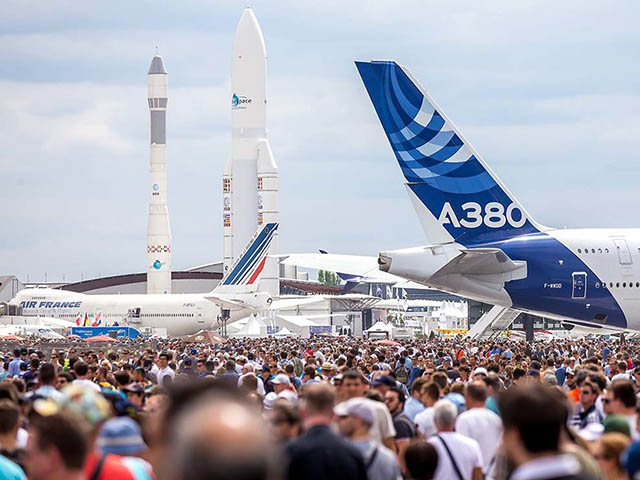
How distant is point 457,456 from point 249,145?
250 feet

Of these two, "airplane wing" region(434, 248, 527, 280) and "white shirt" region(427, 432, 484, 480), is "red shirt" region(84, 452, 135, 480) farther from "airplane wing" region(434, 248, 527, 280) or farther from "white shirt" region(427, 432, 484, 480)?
"airplane wing" region(434, 248, 527, 280)

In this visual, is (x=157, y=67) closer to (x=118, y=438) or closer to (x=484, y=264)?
(x=484, y=264)

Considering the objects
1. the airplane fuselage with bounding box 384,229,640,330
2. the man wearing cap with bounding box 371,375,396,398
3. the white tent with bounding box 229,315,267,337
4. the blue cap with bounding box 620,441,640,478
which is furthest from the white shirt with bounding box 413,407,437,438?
the white tent with bounding box 229,315,267,337

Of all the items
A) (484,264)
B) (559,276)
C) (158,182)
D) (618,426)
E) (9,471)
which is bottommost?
(9,471)

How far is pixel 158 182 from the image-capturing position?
88750 millimetres

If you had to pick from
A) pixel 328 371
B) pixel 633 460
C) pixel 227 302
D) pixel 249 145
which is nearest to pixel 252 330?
pixel 227 302

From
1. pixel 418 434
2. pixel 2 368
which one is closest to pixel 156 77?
pixel 2 368

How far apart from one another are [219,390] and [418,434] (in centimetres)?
638

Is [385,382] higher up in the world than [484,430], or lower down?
higher up

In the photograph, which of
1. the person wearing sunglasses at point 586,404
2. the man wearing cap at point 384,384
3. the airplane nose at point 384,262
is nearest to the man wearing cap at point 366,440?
the man wearing cap at point 384,384

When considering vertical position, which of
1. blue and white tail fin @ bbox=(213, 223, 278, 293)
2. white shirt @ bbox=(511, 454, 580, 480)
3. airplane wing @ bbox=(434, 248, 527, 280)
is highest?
blue and white tail fin @ bbox=(213, 223, 278, 293)

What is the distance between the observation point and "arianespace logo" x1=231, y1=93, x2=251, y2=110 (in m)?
82.1

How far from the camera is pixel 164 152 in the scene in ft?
294

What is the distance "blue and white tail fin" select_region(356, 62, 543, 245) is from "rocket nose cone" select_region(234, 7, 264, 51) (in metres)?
55.9
